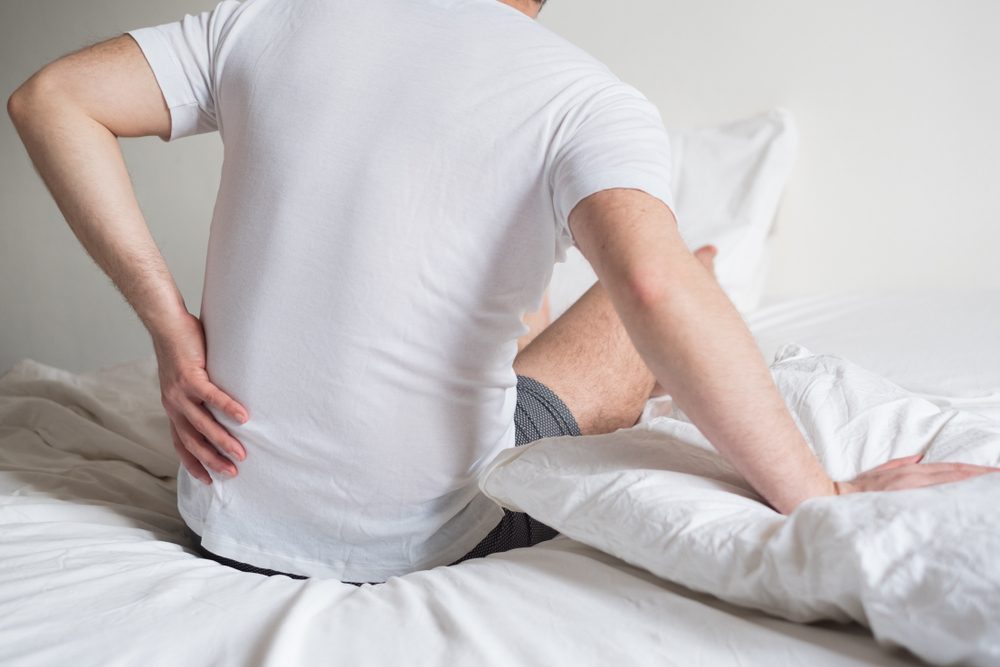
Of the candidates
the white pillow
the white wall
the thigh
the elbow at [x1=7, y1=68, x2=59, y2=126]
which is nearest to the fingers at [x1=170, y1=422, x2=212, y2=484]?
the thigh

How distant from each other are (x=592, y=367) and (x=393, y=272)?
518 millimetres

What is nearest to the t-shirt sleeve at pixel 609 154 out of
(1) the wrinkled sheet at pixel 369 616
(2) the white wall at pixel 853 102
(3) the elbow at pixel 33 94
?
(1) the wrinkled sheet at pixel 369 616

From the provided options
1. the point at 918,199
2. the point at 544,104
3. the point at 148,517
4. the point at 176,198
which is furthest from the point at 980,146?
the point at 176,198

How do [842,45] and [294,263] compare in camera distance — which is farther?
[842,45]

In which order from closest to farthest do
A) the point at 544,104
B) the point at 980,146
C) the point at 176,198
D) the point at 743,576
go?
1. the point at 743,576
2. the point at 544,104
3. the point at 980,146
4. the point at 176,198

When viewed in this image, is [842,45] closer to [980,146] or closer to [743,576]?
[980,146]

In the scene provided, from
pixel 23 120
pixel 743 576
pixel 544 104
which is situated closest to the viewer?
pixel 743 576

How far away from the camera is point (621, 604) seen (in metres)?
0.70

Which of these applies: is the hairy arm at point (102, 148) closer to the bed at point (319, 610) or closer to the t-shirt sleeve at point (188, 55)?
the t-shirt sleeve at point (188, 55)

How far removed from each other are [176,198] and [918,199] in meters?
1.97

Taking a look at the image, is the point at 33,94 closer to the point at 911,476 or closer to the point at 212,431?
the point at 212,431

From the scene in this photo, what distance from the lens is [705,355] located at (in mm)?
737

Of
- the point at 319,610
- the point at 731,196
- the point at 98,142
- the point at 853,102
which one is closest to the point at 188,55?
the point at 98,142

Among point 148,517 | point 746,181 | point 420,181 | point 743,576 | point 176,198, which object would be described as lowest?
point 176,198
